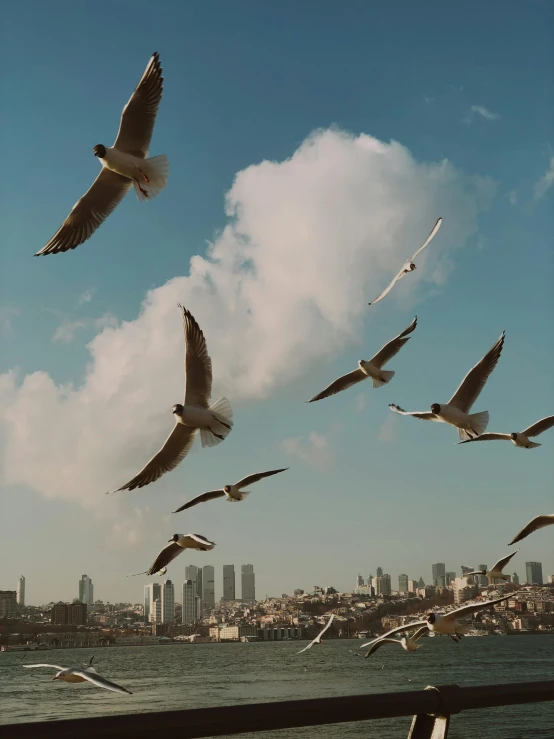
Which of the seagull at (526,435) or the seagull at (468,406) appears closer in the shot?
the seagull at (468,406)

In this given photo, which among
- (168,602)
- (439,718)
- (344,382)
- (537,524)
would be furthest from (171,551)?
(168,602)

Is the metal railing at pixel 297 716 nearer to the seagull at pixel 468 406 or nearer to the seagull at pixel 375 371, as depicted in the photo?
the seagull at pixel 468 406

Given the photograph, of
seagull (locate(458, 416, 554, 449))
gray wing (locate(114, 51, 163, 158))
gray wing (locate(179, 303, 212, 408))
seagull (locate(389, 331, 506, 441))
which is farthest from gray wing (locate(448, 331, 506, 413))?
gray wing (locate(114, 51, 163, 158))

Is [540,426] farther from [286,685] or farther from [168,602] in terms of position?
[168,602]

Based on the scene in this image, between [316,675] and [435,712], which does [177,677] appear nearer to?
[316,675]

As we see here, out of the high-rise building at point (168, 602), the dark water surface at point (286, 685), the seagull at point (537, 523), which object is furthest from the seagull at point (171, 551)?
the high-rise building at point (168, 602)

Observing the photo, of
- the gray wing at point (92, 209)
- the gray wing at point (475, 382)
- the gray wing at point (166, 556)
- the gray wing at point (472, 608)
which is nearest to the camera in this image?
the gray wing at point (472, 608)

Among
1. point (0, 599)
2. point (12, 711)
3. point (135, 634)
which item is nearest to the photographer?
point (12, 711)

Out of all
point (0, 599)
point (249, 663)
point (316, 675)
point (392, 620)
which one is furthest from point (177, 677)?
point (0, 599)
